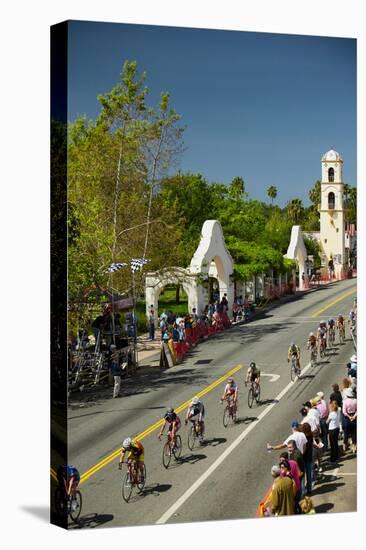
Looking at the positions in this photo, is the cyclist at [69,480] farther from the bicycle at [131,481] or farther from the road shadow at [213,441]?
the road shadow at [213,441]

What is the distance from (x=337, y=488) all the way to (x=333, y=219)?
751cm

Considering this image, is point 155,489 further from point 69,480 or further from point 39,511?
point 39,511

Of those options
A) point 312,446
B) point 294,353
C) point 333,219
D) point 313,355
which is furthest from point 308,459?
point 333,219

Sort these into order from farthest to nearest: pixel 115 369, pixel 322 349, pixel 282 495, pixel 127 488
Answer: pixel 322 349
pixel 115 369
pixel 282 495
pixel 127 488

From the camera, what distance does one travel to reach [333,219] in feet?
89.5

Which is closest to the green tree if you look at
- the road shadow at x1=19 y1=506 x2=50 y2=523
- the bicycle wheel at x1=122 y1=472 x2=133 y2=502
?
the bicycle wheel at x1=122 y1=472 x2=133 y2=502

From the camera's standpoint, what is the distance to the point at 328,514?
2272cm

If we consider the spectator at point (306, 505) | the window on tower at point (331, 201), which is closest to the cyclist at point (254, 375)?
the spectator at point (306, 505)

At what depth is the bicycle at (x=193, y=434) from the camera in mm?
22219

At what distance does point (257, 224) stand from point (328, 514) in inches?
277

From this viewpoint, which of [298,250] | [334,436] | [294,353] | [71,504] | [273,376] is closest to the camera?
[71,504]

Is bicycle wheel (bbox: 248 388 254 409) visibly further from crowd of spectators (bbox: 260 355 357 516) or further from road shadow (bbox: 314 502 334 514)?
road shadow (bbox: 314 502 334 514)

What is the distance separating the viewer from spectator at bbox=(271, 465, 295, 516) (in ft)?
70.5
